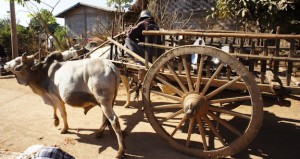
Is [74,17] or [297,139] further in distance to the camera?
[74,17]

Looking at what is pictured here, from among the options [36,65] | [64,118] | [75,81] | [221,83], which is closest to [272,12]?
[221,83]

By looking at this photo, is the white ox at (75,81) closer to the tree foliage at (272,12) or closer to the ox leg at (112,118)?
the ox leg at (112,118)

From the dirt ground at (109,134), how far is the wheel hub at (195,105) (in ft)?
2.29

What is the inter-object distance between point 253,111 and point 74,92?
2491mm

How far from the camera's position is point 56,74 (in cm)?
458

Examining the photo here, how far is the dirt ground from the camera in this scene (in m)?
4.03

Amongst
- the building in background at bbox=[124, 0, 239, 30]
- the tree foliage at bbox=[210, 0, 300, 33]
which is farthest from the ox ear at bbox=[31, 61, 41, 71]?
the building in background at bbox=[124, 0, 239, 30]

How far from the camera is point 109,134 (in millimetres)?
4715

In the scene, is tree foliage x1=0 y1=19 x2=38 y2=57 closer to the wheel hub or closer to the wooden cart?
the wooden cart

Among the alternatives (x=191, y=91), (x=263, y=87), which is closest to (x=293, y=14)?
(x=263, y=87)

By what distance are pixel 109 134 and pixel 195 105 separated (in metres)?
1.86

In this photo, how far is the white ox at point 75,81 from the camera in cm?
397

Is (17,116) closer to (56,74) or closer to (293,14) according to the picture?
(56,74)

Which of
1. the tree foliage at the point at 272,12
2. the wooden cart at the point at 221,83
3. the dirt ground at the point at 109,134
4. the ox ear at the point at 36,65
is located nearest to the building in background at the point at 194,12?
the tree foliage at the point at 272,12
